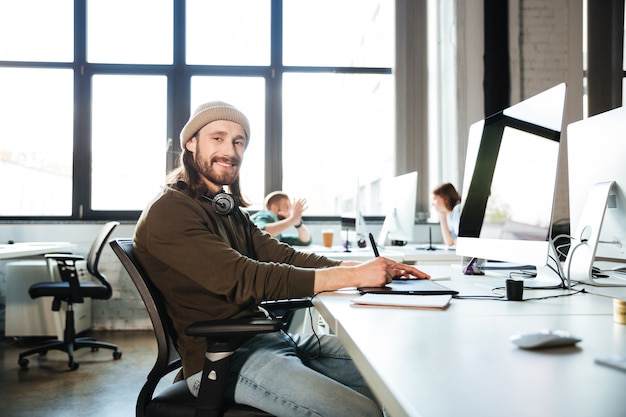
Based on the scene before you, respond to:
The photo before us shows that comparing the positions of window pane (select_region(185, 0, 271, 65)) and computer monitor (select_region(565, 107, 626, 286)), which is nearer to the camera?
computer monitor (select_region(565, 107, 626, 286))

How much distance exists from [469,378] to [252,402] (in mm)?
595

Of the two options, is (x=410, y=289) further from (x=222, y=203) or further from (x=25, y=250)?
(x=25, y=250)

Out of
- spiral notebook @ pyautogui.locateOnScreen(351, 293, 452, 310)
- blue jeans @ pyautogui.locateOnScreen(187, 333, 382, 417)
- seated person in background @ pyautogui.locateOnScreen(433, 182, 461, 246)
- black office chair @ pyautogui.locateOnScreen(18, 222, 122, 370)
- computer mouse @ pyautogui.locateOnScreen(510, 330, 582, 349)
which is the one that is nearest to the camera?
computer mouse @ pyautogui.locateOnScreen(510, 330, 582, 349)

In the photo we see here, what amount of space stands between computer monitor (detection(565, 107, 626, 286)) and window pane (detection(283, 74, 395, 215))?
348 cm

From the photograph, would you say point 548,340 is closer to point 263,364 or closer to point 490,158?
point 263,364

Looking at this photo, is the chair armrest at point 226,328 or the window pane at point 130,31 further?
the window pane at point 130,31

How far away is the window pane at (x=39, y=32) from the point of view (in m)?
5.05

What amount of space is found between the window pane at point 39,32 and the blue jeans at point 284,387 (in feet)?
15.1

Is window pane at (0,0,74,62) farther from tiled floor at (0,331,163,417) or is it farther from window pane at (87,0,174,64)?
tiled floor at (0,331,163,417)

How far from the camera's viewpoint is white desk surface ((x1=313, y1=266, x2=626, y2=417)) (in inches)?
22.7

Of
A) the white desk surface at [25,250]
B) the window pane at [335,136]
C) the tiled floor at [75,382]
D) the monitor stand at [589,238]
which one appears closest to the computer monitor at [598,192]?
the monitor stand at [589,238]

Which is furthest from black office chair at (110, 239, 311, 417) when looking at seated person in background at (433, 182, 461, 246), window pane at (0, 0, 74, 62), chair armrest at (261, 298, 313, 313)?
window pane at (0, 0, 74, 62)

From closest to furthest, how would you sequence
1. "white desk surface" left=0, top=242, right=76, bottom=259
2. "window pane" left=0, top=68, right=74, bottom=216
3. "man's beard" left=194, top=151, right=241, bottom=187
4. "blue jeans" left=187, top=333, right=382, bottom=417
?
"blue jeans" left=187, top=333, right=382, bottom=417
"man's beard" left=194, top=151, right=241, bottom=187
"white desk surface" left=0, top=242, right=76, bottom=259
"window pane" left=0, top=68, right=74, bottom=216

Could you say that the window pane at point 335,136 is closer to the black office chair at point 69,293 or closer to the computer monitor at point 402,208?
the computer monitor at point 402,208
